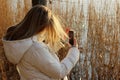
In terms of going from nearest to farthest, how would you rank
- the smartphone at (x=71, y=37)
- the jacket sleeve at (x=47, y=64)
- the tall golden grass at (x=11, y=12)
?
1. the jacket sleeve at (x=47, y=64)
2. the smartphone at (x=71, y=37)
3. the tall golden grass at (x=11, y=12)

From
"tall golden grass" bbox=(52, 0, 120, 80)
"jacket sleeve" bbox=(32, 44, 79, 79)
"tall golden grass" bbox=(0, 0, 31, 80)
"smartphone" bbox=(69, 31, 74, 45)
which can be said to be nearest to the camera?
"jacket sleeve" bbox=(32, 44, 79, 79)

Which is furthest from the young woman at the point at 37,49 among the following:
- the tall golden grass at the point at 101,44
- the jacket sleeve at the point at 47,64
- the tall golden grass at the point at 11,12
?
the tall golden grass at the point at 11,12

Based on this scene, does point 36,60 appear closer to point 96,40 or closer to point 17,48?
point 17,48

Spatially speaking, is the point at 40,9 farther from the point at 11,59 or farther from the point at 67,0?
the point at 67,0

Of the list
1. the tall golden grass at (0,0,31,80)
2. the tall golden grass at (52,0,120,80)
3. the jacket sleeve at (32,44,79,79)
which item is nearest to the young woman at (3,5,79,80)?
the jacket sleeve at (32,44,79,79)

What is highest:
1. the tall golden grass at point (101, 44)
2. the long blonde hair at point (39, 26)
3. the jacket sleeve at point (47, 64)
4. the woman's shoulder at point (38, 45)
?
the long blonde hair at point (39, 26)

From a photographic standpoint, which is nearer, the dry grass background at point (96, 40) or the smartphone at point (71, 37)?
the smartphone at point (71, 37)

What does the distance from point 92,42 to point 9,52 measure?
8.54 feet

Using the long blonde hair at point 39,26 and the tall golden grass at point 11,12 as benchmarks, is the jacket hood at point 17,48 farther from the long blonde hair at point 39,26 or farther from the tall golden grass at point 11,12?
the tall golden grass at point 11,12

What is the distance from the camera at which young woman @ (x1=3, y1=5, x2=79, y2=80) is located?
221 centimetres

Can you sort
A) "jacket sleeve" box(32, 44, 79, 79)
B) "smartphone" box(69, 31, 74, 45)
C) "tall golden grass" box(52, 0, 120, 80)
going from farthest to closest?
"tall golden grass" box(52, 0, 120, 80) < "smartphone" box(69, 31, 74, 45) < "jacket sleeve" box(32, 44, 79, 79)

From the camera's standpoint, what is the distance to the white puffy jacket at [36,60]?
7.22 feet

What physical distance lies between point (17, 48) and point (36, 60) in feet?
0.51

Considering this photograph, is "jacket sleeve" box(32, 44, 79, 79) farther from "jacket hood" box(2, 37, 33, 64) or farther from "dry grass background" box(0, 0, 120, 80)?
"dry grass background" box(0, 0, 120, 80)
